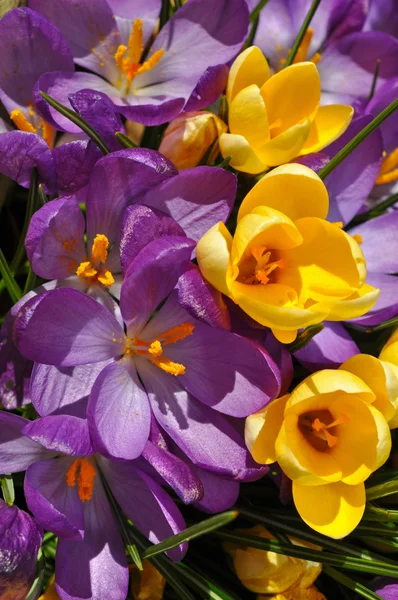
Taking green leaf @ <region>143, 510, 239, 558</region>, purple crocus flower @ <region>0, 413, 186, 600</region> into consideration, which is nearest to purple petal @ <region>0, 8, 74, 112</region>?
purple crocus flower @ <region>0, 413, 186, 600</region>

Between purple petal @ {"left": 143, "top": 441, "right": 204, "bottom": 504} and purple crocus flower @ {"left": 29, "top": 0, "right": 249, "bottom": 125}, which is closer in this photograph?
purple petal @ {"left": 143, "top": 441, "right": 204, "bottom": 504}

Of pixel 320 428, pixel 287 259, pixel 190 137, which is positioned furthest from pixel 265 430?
pixel 190 137

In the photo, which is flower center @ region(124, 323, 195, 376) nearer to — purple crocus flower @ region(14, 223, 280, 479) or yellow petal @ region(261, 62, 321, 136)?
purple crocus flower @ region(14, 223, 280, 479)

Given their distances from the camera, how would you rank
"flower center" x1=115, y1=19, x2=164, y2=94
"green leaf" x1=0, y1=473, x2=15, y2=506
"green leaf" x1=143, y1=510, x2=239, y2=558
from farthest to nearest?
"flower center" x1=115, y1=19, x2=164, y2=94
"green leaf" x1=0, y1=473, x2=15, y2=506
"green leaf" x1=143, y1=510, x2=239, y2=558

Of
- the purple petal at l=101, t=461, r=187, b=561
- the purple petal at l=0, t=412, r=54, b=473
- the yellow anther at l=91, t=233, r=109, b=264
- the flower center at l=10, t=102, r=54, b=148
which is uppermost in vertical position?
the flower center at l=10, t=102, r=54, b=148

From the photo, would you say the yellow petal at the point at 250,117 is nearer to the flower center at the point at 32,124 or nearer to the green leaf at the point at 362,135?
the green leaf at the point at 362,135

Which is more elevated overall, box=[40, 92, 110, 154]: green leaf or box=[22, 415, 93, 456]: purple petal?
box=[40, 92, 110, 154]: green leaf

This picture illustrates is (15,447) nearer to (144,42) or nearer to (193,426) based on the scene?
(193,426)
